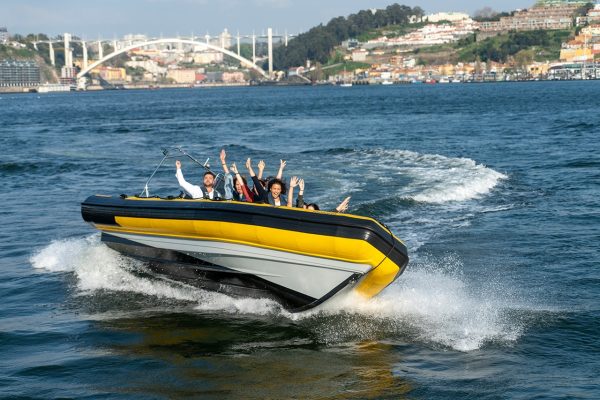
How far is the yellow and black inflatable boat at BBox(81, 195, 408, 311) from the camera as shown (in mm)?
9688

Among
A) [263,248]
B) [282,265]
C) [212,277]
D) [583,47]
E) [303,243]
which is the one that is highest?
[583,47]

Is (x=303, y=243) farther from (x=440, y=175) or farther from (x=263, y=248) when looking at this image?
(x=440, y=175)

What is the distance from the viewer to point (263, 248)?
10.2 m

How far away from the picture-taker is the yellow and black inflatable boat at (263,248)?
9.69 meters

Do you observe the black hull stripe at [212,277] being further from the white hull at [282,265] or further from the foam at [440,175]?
the foam at [440,175]

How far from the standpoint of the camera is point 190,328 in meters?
10.4

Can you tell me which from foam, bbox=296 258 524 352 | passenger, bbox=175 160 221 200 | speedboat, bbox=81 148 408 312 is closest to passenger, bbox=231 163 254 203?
passenger, bbox=175 160 221 200

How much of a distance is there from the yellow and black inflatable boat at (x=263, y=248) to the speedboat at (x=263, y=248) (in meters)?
0.01

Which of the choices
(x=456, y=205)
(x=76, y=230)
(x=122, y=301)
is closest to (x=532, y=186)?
(x=456, y=205)

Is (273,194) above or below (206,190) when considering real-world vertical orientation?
above

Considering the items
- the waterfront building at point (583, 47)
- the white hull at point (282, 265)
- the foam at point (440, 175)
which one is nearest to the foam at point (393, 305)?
the white hull at point (282, 265)

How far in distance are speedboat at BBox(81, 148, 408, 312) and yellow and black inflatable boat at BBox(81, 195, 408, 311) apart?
0.01 meters

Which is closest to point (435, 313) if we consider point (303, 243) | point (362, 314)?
point (362, 314)

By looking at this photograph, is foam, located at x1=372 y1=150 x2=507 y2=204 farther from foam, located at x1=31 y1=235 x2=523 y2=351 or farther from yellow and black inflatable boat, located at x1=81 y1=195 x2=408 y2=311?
yellow and black inflatable boat, located at x1=81 y1=195 x2=408 y2=311
